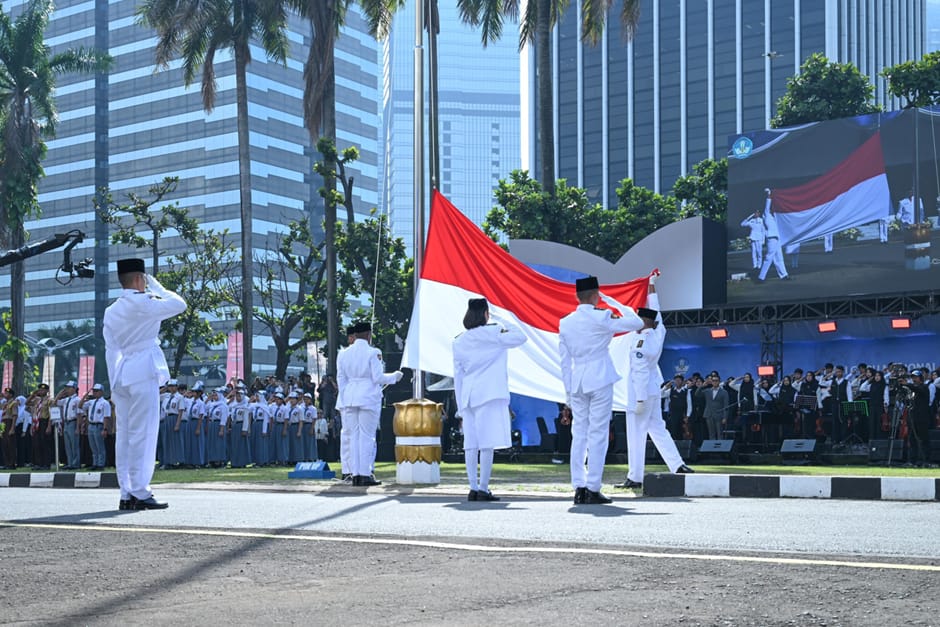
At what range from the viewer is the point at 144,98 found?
11319cm

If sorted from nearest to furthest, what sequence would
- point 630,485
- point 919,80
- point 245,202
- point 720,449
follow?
point 630,485 → point 720,449 → point 245,202 → point 919,80

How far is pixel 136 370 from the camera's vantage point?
1003 cm

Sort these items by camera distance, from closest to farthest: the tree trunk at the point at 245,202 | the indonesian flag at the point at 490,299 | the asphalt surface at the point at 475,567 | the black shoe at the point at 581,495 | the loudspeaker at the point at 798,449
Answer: the asphalt surface at the point at 475,567
the black shoe at the point at 581,495
the indonesian flag at the point at 490,299
the loudspeaker at the point at 798,449
the tree trunk at the point at 245,202

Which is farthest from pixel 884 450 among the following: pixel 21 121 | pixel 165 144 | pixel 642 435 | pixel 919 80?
pixel 165 144

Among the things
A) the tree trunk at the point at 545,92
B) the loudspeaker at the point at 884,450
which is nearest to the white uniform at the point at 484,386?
the loudspeaker at the point at 884,450

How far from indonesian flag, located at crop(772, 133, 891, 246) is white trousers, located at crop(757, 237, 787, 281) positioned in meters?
0.18

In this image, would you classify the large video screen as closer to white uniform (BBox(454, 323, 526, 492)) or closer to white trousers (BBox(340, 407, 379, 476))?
white trousers (BBox(340, 407, 379, 476))

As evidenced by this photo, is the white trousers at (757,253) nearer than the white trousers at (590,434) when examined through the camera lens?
No

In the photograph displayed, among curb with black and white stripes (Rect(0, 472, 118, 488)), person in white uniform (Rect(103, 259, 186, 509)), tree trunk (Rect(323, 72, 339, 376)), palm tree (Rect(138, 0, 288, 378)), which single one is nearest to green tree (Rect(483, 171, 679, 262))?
tree trunk (Rect(323, 72, 339, 376))

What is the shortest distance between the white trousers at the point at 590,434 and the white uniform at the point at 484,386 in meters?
1.04

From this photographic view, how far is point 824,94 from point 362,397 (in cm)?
3506

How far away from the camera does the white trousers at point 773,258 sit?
27.6 metres

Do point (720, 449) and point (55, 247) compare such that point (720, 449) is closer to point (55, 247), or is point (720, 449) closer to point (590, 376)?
point (590, 376)

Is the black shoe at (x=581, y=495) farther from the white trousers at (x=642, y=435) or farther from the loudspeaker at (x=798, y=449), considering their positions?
the loudspeaker at (x=798, y=449)
